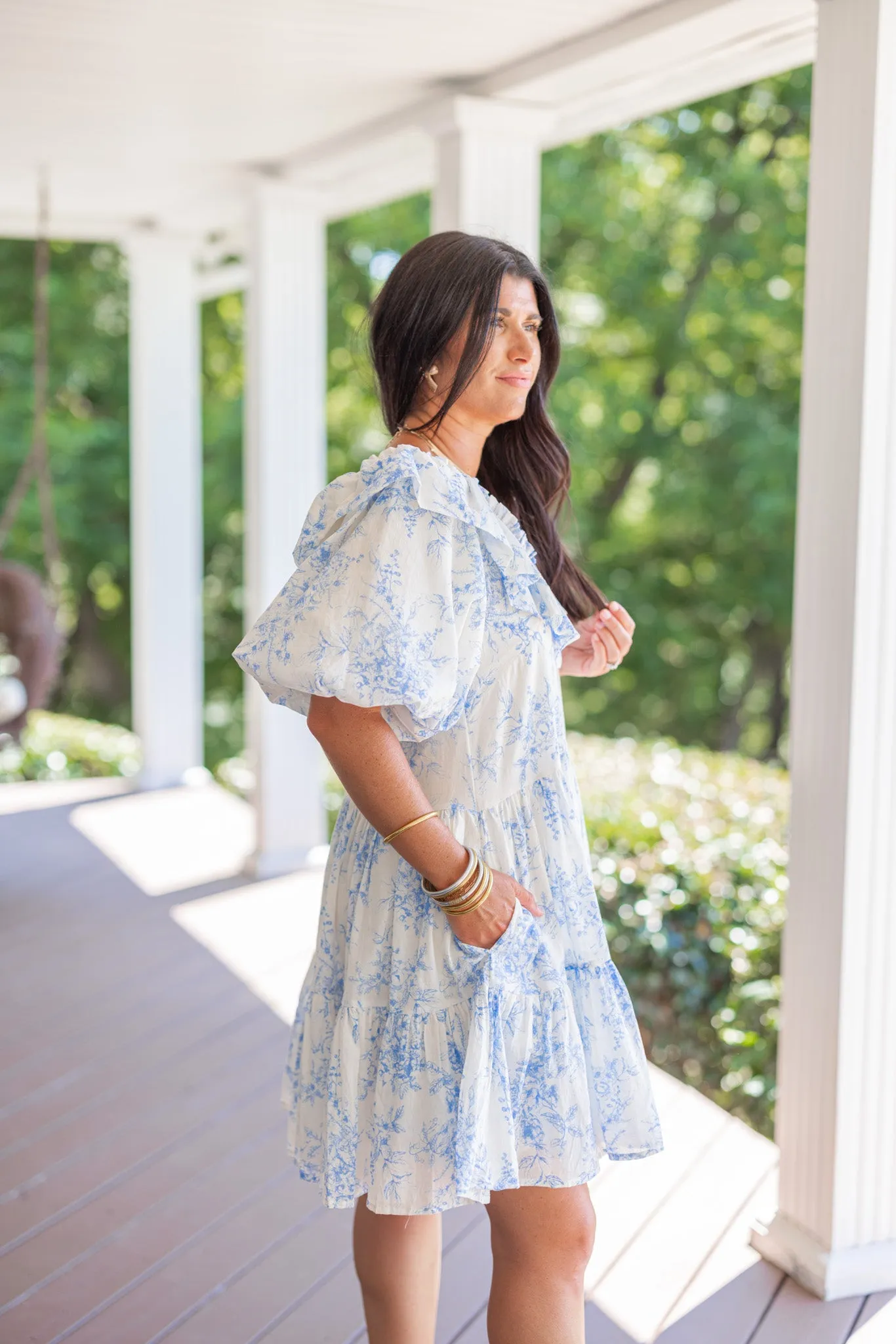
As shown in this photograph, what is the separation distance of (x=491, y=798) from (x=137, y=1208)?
160 cm

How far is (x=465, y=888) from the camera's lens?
1.55 meters

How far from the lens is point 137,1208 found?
8.97 feet

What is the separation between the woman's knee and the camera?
64.2 inches

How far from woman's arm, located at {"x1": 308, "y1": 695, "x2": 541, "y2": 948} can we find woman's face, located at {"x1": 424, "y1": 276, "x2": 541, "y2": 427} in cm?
42

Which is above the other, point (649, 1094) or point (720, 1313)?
point (649, 1094)

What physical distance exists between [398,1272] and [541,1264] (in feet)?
0.83

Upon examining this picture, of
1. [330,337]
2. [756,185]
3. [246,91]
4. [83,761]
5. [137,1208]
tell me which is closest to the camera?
[137,1208]

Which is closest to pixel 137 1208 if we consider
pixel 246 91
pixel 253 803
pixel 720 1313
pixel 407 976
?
pixel 720 1313

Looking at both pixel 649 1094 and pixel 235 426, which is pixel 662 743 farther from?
pixel 235 426

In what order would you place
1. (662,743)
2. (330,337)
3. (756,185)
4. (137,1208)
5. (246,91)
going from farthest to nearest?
1. (330,337)
2. (756,185)
3. (662,743)
4. (246,91)
5. (137,1208)

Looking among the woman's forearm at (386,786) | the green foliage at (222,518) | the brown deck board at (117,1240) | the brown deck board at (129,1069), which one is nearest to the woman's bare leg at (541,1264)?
the woman's forearm at (386,786)

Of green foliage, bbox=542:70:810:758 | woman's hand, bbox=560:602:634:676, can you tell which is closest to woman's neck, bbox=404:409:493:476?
woman's hand, bbox=560:602:634:676

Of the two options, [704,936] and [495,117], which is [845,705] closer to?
[704,936]

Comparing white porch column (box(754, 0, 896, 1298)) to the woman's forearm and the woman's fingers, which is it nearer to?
the woman's fingers
